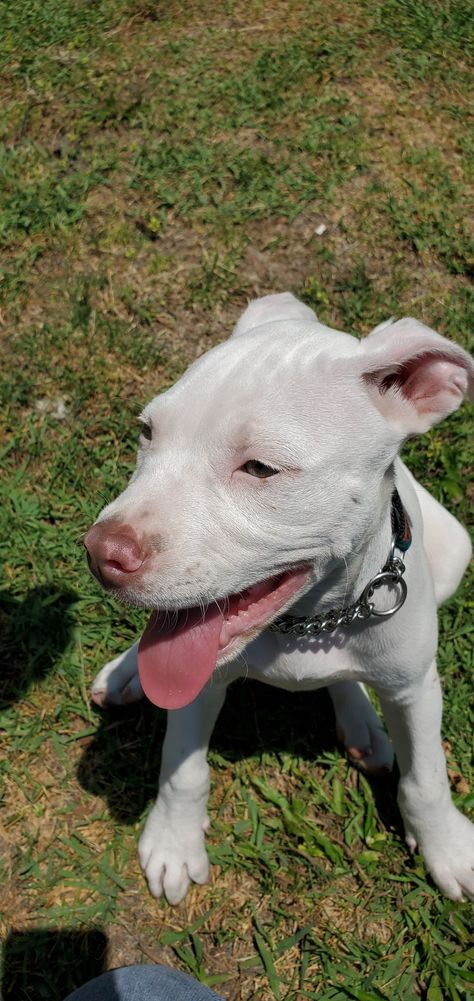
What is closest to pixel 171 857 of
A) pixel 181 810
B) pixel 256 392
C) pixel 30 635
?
pixel 181 810

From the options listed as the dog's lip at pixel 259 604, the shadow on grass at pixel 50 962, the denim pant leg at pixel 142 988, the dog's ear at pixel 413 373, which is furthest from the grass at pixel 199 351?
the dog's ear at pixel 413 373

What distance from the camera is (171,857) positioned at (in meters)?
3.04

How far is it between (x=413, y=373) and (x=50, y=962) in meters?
2.32

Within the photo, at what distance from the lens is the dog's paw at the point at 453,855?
302 cm

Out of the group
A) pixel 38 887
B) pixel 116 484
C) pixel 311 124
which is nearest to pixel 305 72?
pixel 311 124

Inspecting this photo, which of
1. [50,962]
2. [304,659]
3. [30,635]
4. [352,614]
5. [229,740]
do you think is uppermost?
[352,614]

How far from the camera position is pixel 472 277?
484 centimetres

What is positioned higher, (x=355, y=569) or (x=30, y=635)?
(x=355, y=569)

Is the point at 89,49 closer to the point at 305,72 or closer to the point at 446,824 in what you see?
the point at 305,72

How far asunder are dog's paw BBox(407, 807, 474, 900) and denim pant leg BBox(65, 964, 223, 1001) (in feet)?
2.95

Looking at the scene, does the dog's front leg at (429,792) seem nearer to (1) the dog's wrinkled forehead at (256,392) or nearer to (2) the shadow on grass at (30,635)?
(1) the dog's wrinkled forehead at (256,392)

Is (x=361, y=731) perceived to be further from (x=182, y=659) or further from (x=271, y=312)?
(x=271, y=312)

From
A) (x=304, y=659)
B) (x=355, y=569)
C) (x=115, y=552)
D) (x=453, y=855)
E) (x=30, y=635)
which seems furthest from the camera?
(x=30, y=635)

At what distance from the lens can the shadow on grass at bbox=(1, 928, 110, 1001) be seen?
9.37ft
